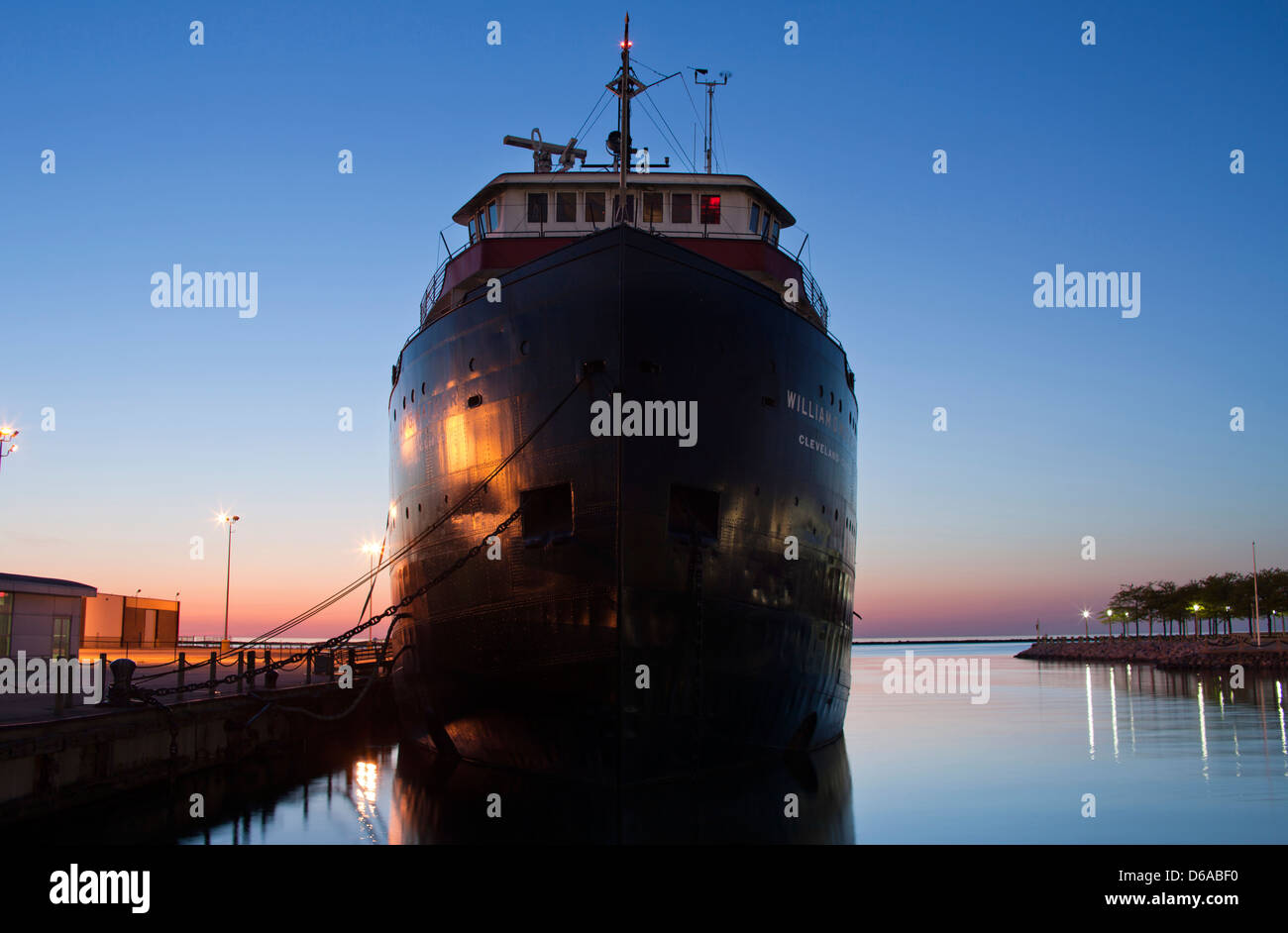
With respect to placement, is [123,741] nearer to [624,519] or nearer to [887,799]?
[624,519]

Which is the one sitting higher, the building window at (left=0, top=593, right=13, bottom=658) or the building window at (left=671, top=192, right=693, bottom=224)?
the building window at (left=671, top=192, right=693, bottom=224)

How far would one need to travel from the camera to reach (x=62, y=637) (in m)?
21.1

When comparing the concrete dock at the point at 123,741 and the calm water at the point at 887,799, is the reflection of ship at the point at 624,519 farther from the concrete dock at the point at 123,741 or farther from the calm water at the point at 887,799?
the concrete dock at the point at 123,741

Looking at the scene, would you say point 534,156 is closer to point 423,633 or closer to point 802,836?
point 423,633

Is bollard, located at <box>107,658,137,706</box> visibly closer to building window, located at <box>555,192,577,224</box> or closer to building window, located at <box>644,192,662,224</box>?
building window, located at <box>555,192,577,224</box>

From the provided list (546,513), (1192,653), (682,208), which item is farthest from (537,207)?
(1192,653)

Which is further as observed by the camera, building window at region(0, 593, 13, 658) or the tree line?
the tree line

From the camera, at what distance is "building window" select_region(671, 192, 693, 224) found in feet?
52.5

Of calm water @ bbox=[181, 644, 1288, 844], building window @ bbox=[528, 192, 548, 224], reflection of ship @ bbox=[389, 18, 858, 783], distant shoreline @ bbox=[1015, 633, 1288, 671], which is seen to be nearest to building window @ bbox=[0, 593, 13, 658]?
calm water @ bbox=[181, 644, 1288, 844]

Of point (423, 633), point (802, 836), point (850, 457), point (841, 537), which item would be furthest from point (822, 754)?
point (423, 633)

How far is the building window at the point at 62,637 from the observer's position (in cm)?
2077

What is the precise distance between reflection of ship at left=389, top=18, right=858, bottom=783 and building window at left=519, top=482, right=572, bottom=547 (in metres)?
0.03
